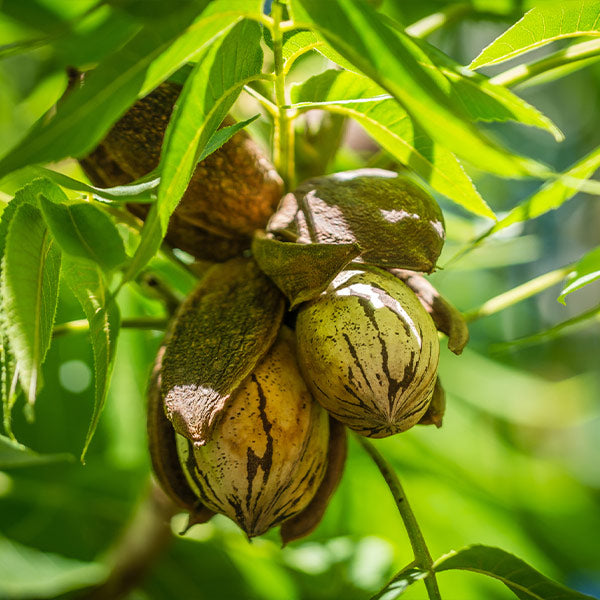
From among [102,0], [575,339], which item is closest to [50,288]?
[102,0]

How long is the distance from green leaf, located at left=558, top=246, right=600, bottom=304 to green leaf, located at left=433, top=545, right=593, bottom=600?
1.27 feet

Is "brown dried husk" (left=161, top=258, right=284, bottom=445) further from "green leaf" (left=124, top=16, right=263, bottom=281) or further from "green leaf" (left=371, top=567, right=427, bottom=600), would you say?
"green leaf" (left=371, top=567, right=427, bottom=600)

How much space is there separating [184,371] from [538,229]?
9.89 feet

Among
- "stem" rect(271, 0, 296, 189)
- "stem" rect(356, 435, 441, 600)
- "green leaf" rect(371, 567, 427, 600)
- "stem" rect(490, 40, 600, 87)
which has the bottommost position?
"green leaf" rect(371, 567, 427, 600)

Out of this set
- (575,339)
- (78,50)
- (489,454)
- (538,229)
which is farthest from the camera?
(538,229)

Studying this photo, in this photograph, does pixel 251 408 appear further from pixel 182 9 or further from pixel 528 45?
pixel 528 45

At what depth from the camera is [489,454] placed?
207cm

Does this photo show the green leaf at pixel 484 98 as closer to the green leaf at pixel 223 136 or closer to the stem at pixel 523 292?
the green leaf at pixel 223 136

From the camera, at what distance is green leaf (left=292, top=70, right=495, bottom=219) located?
961mm

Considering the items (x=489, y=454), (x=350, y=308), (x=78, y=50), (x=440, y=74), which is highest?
(x=78, y=50)

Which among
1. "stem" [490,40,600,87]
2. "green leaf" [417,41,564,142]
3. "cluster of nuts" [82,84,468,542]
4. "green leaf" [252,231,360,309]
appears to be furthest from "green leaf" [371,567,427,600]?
"stem" [490,40,600,87]

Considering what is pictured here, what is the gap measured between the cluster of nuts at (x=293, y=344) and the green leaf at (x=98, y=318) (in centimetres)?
10

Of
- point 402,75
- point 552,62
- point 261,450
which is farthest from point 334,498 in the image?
point 402,75

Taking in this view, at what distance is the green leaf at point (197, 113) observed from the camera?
75 cm
